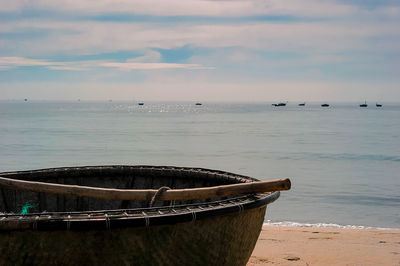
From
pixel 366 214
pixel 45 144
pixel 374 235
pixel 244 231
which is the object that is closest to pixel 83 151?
pixel 45 144

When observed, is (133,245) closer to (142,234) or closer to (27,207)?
(142,234)

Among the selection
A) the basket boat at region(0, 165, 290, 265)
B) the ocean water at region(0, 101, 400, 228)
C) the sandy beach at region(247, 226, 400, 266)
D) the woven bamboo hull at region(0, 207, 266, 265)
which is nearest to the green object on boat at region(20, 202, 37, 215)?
the basket boat at region(0, 165, 290, 265)

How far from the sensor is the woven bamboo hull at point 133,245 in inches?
119

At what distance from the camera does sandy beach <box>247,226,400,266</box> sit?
7391 millimetres

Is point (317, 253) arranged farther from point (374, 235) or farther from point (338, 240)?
point (374, 235)

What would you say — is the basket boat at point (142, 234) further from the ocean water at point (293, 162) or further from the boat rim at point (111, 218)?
the ocean water at point (293, 162)

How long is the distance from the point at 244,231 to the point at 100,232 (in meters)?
1.39

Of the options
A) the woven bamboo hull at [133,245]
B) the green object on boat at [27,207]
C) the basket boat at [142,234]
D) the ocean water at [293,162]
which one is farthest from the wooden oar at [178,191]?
the ocean water at [293,162]

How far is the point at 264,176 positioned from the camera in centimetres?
1998

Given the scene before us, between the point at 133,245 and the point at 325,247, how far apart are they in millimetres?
6066

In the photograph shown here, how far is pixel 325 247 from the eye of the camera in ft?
27.3

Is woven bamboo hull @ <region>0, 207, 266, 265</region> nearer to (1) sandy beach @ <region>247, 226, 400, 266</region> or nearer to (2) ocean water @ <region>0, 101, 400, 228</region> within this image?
(1) sandy beach @ <region>247, 226, 400, 266</region>

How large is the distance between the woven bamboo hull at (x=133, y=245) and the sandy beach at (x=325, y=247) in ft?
11.3

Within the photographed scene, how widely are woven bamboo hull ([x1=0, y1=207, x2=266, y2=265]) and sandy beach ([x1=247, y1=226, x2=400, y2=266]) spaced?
3456 millimetres
